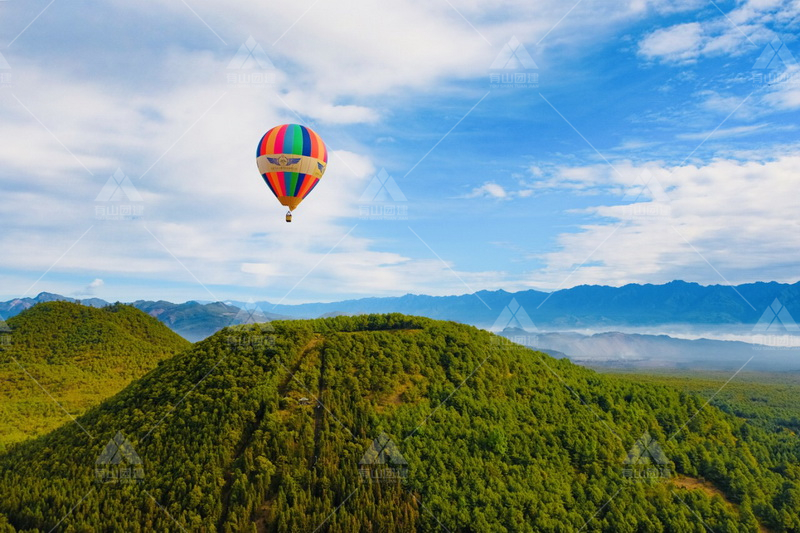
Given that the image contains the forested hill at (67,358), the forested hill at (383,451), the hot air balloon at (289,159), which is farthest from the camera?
the forested hill at (67,358)

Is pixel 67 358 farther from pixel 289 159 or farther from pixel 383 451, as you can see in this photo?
Result: pixel 383 451

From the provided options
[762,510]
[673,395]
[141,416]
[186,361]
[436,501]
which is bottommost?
[762,510]

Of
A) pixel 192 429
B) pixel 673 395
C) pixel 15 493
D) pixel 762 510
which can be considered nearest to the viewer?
pixel 15 493

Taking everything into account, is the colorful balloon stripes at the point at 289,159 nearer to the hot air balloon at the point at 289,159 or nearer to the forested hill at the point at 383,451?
the hot air balloon at the point at 289,159

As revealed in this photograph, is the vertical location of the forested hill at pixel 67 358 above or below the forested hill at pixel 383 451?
above

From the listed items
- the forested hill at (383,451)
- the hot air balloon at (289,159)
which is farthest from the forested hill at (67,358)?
the hot air balloon at (289,159)

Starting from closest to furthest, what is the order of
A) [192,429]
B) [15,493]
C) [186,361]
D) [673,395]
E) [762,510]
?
[15,493]
[192,429]
[762,510]
[186,361]
[673,395]

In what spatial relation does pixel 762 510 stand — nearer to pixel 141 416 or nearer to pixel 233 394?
pixel 233 394

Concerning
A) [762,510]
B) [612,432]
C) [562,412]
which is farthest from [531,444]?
[762,510]
